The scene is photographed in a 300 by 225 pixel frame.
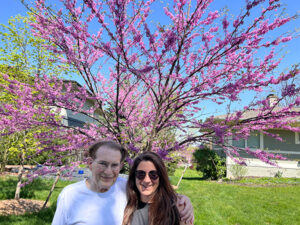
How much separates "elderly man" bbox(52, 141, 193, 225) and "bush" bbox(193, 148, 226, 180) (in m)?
11.8

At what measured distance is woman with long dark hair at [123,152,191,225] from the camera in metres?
1.77

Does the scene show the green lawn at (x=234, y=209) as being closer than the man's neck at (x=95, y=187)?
No

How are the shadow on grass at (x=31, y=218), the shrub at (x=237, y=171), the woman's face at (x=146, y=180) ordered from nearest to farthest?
the woman's face at (x=146, y=180) < the shadow on grass at (x=31, y=218) < the shrub at (x=237, y=171)

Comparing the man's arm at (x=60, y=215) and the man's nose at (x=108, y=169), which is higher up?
the man's nose at (x=108, y=169)

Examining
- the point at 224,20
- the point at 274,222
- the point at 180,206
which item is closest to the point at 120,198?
the point at 180,206

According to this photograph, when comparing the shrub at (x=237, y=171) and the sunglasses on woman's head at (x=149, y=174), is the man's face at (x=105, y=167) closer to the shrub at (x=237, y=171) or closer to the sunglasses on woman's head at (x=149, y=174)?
the sunglasses on woman's head at (x=149, y=174)

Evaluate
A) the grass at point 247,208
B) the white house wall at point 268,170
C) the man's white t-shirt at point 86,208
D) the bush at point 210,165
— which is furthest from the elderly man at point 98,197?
the white house wall at point 268,170

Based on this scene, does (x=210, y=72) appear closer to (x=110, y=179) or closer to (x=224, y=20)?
(x=224, y=20)

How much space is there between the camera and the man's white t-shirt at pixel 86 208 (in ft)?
5.68

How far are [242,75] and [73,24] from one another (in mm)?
2366

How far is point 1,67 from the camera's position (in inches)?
300

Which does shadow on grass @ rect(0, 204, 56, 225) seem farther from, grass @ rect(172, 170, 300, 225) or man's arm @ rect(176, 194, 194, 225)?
man's arm @ rect(176, 194, 194, 225)

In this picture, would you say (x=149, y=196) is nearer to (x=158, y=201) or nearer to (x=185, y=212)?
(x=158, y=201)

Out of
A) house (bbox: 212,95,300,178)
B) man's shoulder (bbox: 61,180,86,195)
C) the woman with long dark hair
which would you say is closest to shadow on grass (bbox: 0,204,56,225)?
man's shoulder (bbox: 61,180,86,195)
